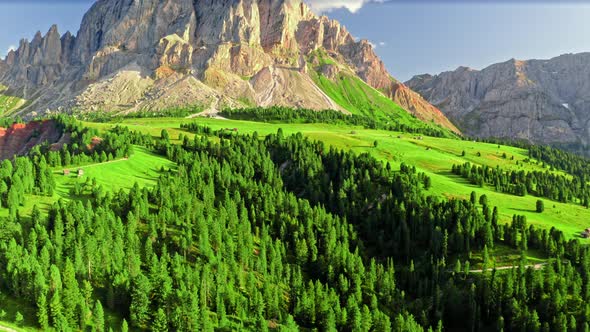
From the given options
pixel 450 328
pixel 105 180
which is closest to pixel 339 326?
pixel 450 328

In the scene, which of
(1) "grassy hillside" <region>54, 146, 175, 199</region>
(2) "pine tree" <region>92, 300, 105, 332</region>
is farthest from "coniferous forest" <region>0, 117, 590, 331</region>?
(1) "grassy hillside" <region>54, 146, 175, 199</region>

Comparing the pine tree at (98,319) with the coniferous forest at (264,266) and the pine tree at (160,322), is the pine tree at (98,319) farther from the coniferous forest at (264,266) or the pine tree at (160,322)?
the pine tree at (160,322)

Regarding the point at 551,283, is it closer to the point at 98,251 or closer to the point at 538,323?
the point at 538,323

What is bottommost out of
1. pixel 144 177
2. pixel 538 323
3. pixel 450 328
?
pixel 450 328

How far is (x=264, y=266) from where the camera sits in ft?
468

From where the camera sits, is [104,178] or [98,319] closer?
[98,319]

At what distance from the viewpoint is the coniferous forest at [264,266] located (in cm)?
10706

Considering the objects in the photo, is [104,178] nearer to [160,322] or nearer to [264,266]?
[264,266]

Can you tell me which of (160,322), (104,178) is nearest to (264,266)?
(160,322)

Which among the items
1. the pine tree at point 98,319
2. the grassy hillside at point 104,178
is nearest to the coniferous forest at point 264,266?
the pine tree at point 98,319

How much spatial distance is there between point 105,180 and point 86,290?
3344 inches

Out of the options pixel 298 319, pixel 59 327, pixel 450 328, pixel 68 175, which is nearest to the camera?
pixel 59 327

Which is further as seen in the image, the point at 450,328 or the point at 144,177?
the point at 144,177

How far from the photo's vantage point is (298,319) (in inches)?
4988
